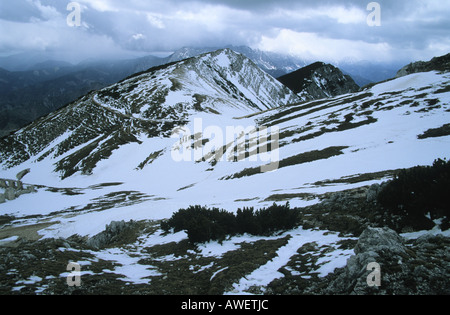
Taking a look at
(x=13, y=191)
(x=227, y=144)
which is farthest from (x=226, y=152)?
(x=13, y=191)

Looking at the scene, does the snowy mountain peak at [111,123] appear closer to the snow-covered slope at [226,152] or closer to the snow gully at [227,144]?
the snow-covered slope at [226,152]

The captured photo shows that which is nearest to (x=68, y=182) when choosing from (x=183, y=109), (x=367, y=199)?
(x=183, y=109)

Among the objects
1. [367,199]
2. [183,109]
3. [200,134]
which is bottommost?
[367,199]

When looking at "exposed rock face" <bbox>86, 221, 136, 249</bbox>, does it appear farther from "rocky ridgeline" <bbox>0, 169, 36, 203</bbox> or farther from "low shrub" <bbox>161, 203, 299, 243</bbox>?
"rocky ridgeline" <bbox>0, 169, 36, 203</bbox>
